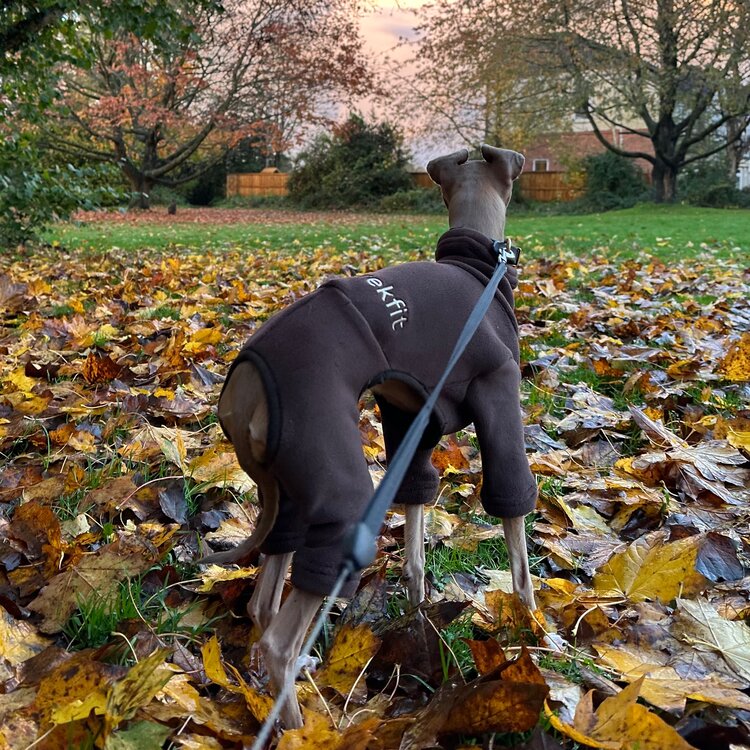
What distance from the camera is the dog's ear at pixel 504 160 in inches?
95.4

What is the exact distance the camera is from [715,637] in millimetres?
1854

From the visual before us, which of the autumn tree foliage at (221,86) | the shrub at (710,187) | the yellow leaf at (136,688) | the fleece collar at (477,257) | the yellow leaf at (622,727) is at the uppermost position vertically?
the autumn tree foliage at (221,86)

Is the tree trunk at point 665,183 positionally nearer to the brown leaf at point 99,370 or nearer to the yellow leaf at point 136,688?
the brown leaf at point 99,370

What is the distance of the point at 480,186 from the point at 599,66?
27.6 m

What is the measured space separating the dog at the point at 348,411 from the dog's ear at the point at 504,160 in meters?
0.40

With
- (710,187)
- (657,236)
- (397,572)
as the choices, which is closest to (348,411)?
(397,572)

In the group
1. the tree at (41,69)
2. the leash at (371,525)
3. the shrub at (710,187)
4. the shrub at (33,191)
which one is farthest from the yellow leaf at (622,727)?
the shrub at (710,187)

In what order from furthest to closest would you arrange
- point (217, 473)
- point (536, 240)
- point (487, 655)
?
point (536, 240)
point (217, 473)
point (487, 655)

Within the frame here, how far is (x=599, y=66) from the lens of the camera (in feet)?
87.6

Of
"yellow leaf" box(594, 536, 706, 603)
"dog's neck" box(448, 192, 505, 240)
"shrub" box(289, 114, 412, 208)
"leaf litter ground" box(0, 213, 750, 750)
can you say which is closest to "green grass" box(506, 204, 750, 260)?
"leaf litter ground" box(0, 213, 750, 750)

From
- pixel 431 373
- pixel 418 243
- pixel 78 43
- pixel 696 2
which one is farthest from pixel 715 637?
pixel 696 2

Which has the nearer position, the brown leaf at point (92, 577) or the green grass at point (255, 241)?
the brown leaf at point (92, 577)

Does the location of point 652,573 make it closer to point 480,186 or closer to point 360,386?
point 360,386

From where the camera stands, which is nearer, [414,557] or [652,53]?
[414,557]
